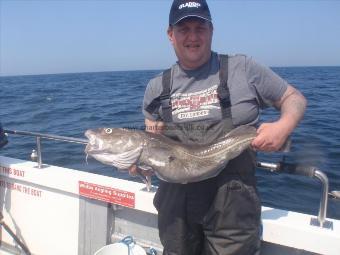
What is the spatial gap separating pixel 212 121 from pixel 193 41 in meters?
0.61

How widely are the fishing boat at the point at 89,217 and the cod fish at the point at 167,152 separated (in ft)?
1.68

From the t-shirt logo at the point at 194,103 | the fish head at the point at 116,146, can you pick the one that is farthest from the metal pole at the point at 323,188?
the fish head at the point at 116,146

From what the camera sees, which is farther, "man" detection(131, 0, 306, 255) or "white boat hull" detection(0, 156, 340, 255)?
"white boat hull" detection(0, 156, 340, 255)

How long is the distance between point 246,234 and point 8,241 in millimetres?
3304

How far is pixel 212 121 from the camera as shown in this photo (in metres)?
2.79

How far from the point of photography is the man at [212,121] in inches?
105

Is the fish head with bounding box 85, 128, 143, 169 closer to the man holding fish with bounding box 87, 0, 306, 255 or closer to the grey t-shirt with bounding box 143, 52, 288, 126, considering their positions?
the man holding fish with bounding box 87, 0, 306, 255

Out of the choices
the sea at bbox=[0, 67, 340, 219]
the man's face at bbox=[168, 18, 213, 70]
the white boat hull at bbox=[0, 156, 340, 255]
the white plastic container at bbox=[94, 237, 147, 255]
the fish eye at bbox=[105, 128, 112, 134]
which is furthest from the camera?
the sea at bbox=[0, 67, 340, 219]

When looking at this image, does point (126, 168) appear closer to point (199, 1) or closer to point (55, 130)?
point (199, 1)

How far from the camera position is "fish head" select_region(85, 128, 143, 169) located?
2941mm

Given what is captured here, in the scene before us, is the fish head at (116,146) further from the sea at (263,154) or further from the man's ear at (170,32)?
the sea at (263,154)

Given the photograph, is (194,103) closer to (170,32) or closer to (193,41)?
A: (193,41)

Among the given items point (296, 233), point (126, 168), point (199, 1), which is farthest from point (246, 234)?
point (199, 1)

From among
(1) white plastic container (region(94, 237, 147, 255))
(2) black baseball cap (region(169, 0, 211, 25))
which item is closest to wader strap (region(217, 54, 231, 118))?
(2) black baseball cap (region(169, 0, 211, 25))
